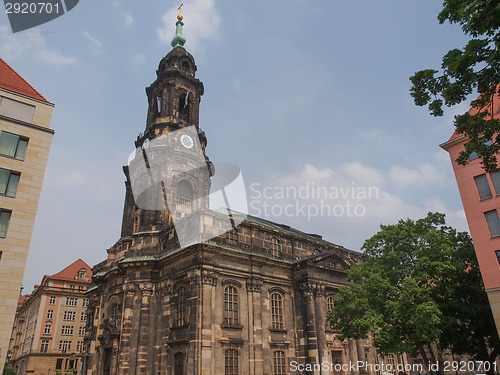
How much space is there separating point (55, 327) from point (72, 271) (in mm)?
9551

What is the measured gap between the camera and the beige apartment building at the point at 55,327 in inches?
2077

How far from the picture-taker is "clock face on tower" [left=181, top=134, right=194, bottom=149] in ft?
123

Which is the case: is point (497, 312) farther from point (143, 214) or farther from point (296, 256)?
point (143, 214)

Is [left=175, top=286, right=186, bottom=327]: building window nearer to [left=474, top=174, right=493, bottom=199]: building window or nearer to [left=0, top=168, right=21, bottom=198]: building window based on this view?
[left=0, top=168, right=21, bottom=198]: building window

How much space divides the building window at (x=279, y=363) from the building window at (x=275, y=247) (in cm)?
769

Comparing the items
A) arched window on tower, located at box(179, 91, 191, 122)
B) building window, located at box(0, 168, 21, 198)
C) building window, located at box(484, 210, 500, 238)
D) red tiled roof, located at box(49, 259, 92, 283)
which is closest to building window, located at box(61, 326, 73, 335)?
red tiled roof, located at box(49, 259, 92, 283)

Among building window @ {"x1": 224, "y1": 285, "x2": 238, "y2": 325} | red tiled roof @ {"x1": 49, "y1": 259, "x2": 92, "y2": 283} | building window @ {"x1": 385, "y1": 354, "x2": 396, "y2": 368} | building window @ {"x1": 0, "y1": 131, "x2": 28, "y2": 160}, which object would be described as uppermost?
red tiled roof @ {"x1": 49, "y1": 259, "x2": 92, "y2": 283}

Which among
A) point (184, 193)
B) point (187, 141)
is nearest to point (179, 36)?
point (187, 141)

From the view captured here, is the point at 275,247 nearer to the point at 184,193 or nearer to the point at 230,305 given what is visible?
the point at 230,305

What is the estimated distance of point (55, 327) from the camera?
55.8 m

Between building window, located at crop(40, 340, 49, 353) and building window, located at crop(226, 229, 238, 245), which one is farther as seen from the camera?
building window, located at crop(40, 340, 49, 353)

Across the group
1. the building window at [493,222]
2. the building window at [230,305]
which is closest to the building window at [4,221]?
the building window at [230,305]

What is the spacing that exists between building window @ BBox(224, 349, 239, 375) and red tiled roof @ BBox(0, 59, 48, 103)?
2066 centimetres

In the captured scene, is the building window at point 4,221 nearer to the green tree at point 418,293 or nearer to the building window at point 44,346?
the green tree at point 418,293
